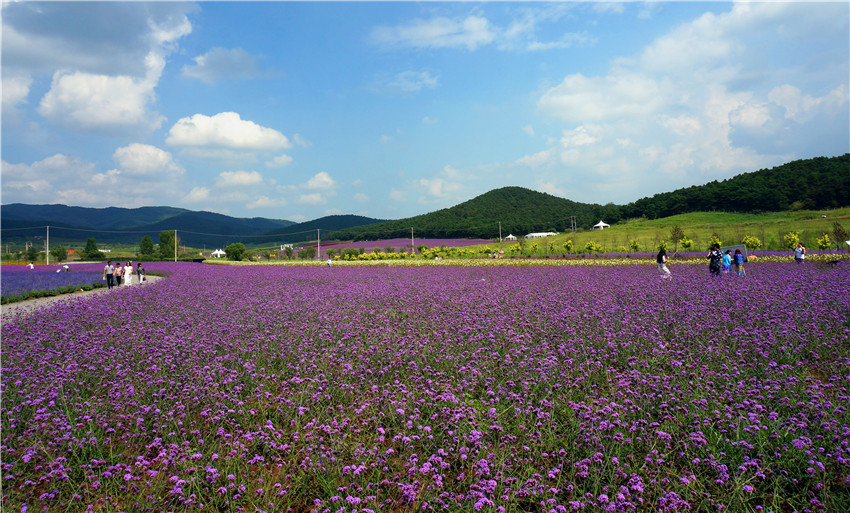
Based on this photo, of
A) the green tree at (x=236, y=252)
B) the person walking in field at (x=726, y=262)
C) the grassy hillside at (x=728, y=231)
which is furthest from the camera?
the green tree at (x=236, y=252)

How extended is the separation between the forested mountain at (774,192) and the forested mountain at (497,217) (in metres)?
13.5

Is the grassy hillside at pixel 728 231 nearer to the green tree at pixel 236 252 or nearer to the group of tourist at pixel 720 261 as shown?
the group of tourist at pixel 720 261

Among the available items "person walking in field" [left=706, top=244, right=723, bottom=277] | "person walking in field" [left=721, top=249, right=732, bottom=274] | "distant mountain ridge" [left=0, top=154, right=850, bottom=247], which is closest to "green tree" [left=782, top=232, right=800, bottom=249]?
"person walking in field" [left=721, top=249, right=732, bottom=274]

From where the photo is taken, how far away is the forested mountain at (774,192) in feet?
203

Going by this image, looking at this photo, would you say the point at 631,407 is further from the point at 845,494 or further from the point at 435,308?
the point at 435,308

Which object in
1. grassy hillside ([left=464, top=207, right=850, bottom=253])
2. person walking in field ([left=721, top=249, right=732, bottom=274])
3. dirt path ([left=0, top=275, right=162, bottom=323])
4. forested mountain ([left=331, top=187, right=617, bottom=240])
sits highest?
forested mountain ([left=331, top=187, right=617, bottom=240])

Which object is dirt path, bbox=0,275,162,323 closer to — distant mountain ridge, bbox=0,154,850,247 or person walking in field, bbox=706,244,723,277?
person walking in field, bbox=706,244,723,277

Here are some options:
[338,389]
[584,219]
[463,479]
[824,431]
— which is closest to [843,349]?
[824,431]

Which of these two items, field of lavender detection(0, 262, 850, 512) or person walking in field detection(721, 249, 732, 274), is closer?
field of lavender detection(0, 262, 850, 512)

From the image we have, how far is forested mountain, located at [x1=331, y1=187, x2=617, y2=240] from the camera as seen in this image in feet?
276

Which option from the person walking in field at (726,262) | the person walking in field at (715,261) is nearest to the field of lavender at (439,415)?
the person walking in field at (715,261)

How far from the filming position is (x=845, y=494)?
3004mm

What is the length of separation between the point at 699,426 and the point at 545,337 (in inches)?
119

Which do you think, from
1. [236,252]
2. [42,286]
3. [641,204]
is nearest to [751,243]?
[42,286]
